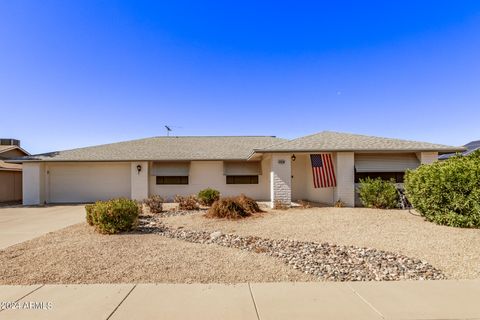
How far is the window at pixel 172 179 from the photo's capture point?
61.5 ft

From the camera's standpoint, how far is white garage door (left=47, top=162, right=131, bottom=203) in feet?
A: 61.7

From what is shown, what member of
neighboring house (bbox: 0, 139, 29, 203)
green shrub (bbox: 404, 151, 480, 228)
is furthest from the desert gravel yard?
neighboring house (bbox: 0, 139, 29, 203)

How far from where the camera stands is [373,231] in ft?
28.0

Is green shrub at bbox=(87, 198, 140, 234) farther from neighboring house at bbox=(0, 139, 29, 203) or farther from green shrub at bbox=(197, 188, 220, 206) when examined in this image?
neighboring house at bbox=(0, 139, 29, 203)

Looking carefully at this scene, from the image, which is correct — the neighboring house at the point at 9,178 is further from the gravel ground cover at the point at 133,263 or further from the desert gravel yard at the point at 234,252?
the gravel ground cover at the point at 133,263

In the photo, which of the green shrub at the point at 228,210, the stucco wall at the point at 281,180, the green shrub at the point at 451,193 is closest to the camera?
the green shrub at the point at 451,193

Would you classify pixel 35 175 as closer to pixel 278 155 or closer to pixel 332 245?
pixel 278 155

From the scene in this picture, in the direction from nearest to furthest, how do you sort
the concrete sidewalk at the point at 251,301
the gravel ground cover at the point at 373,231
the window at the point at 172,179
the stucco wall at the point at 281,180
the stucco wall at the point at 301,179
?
the concrete sidewalk at the point at 251,301, the gravel ground cover at the point at 373,231, the stucco wall at the point at 281,180, the stucco wall at the point at 301,179, the window at the point at 172,179

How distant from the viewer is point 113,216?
830 centimetres

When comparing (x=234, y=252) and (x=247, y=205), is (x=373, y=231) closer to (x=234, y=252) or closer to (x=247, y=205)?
(x=234, y=252)

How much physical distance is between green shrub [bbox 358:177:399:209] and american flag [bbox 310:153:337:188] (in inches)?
60.2

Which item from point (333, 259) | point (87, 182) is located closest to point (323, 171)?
point (333, 259)

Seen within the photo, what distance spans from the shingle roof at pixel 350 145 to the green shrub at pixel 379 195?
1862 mm

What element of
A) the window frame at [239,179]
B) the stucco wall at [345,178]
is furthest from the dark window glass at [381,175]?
the window frame at [239,179]
